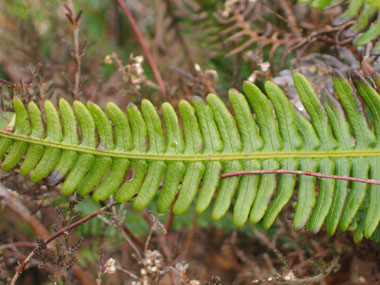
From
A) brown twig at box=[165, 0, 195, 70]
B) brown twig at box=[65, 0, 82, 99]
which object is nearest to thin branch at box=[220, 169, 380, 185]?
brown twig at box=[65, 0, 82, 99]

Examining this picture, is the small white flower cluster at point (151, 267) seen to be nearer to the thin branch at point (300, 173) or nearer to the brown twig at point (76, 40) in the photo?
the thin branch at point (300, 173)

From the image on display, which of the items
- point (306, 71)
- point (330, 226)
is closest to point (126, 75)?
point (306, 71)

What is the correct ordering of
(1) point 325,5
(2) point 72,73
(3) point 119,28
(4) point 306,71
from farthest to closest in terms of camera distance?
(3) point 119,28, (2) point 72,73, (4) point 306,71, (1) point 325,5

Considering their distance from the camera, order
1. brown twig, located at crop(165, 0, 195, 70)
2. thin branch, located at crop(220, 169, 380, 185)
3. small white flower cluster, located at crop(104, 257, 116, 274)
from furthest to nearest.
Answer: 1. brown twig, located at crop(165, 0, 195, 70)
2. small white flower cluster, located at crop(104, 257, 116, 274)
3. thin branch, located at crop(220, 169, 380, 185)

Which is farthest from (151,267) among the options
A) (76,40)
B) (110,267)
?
(76,40)

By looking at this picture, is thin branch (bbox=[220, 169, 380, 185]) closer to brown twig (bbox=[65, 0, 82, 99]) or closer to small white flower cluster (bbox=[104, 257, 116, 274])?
small white flower cluster (bbox=[104, 257, 116, 274])

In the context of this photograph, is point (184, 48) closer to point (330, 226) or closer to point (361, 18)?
point (361, 18)

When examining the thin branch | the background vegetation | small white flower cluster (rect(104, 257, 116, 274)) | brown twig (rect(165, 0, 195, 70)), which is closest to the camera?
the thin branch

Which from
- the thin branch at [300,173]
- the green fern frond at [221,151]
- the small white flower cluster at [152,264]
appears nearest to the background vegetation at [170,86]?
the small white flower cluster at [152,264]

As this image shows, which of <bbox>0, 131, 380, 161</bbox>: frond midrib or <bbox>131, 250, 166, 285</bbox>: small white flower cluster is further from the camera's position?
<bbox>131, 250, 166, 285</bbox>: small white flower cluster
